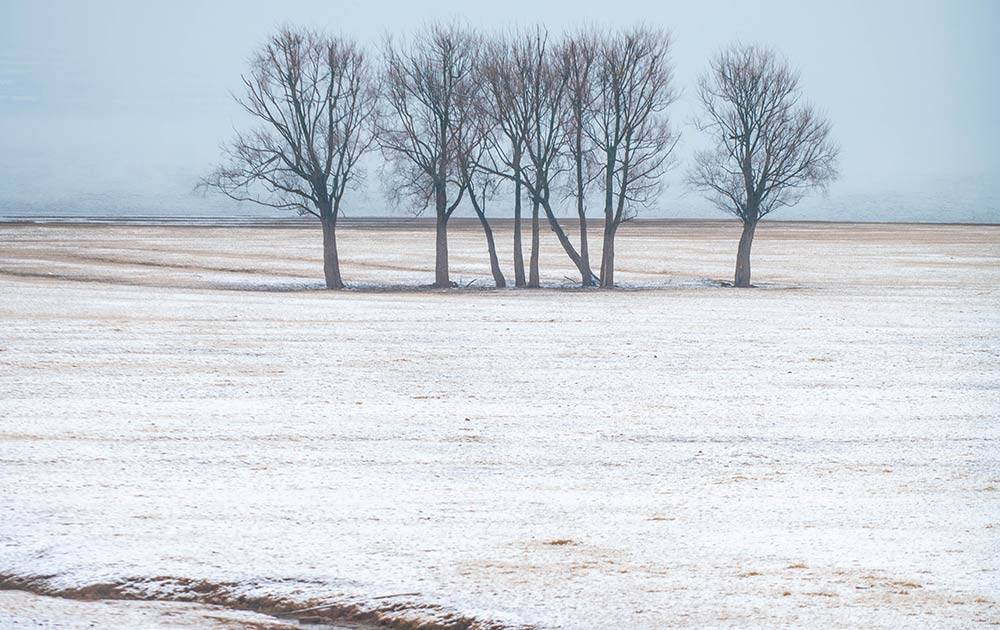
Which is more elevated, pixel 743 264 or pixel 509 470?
pixel 743 264

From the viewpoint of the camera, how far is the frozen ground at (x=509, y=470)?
6992 millimetres

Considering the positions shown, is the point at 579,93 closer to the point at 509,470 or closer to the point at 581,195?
the point at 581,195

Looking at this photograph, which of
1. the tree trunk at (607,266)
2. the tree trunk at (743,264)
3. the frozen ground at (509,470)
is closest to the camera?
the frozen ground at (509,470)

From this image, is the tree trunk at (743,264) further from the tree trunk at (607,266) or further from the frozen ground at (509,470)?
the frozen ground at (509,470)

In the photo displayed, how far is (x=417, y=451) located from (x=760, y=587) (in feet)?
15.9

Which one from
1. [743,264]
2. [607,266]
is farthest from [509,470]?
[743,264]

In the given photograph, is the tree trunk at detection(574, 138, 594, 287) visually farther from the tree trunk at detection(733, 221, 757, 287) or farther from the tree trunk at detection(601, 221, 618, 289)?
the tree trunk at detection(733, 221, 757, 287)

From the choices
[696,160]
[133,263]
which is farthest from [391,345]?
[133,263]

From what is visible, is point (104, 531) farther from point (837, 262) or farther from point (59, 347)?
point (837, 262)

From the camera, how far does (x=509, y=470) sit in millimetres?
10320

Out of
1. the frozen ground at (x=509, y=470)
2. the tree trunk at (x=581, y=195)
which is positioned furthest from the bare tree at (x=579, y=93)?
the frozen ground at (x=509, y=470)

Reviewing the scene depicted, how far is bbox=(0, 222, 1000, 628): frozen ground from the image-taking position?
6992 millimetres

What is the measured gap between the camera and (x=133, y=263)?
5491 cm

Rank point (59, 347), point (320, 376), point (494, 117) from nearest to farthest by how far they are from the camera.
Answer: point (320, 376)
point (59, 347)
point (494, 117)
